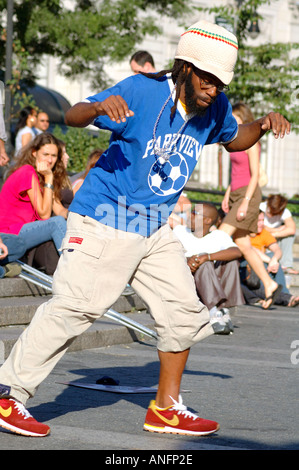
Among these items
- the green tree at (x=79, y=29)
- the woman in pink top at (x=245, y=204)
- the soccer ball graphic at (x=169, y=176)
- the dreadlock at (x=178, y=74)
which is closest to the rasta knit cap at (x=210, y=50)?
the dreadlock at (x=178, y=74)

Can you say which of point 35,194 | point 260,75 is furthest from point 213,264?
point 260,75

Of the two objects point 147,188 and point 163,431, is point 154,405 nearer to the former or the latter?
point 163,431

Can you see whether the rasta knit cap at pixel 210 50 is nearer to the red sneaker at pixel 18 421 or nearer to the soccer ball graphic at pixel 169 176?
the soccer ball graphic at pixel 169 176

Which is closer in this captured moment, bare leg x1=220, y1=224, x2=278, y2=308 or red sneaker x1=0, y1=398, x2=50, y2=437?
red sneaker x1=0, y1=398, x2=50, y2=437

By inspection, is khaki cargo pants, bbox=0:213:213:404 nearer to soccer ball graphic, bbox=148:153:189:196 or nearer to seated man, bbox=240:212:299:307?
soccer ball graphic, bbox=148:153:189:196

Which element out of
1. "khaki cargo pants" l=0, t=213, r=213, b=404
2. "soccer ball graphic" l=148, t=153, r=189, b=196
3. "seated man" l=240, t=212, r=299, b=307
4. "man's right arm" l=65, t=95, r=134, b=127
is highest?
"man's right arm" l=65, t=95, r=134, b=127

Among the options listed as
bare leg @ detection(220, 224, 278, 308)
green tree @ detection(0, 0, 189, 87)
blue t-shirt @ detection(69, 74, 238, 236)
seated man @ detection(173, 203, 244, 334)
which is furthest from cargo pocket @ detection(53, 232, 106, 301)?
green tree @ detection(0, 0, 189, 87)

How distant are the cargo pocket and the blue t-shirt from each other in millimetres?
124

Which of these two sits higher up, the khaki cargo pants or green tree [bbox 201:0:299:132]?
green tree [bbox 201:0:299:132]

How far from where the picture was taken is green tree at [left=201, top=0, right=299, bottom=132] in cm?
2378

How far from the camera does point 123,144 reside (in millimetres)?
4367

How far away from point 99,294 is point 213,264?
5.13 m
